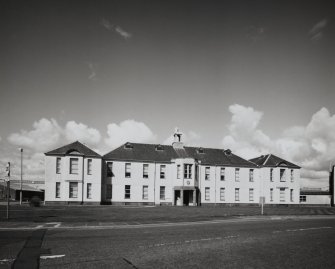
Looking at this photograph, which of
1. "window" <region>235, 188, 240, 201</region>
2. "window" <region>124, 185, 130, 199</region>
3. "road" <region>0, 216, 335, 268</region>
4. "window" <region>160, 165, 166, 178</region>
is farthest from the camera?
"window" <region>235, 188, 240, 201</region>

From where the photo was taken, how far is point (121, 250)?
1073 cm

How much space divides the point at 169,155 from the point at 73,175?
16.1m

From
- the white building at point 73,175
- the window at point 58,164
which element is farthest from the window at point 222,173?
the window at point 58,164

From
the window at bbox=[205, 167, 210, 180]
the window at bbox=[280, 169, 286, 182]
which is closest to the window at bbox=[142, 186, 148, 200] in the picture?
the window at bbox=[205, 167, 210, 180]

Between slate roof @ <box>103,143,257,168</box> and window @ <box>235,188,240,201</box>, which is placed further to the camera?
window @ <box>235,188,240,201</box>

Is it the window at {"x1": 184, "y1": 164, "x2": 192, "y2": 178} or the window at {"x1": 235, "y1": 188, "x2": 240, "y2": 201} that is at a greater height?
the window at {"x1": 184, "y1": 164, "x2": 192, "y2": 178}

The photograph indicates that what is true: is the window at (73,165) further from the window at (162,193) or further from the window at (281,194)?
the window at (281,194)

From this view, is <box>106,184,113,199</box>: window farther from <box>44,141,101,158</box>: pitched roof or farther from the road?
the road

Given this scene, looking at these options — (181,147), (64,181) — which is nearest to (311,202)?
(181,147)

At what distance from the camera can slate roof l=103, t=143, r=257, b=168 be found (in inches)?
2083

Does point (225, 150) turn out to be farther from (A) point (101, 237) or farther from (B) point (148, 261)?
(B) point (148, 261)

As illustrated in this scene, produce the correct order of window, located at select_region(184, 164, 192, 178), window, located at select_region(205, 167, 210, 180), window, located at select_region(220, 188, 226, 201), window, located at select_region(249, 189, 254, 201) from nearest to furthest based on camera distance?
window, located at select_region(184, 164, 192, 178) < window, located at select_region(205, 167, 210, 180) < window, located at select_region(220, 188, 226, 201) < window, located at select_region(249, 189, 254, 201)

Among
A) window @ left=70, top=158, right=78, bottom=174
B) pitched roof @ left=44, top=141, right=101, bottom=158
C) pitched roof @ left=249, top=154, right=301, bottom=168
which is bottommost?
window @ left=70, top=158, right=78, bottom=174

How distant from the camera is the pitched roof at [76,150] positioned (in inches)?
1854
